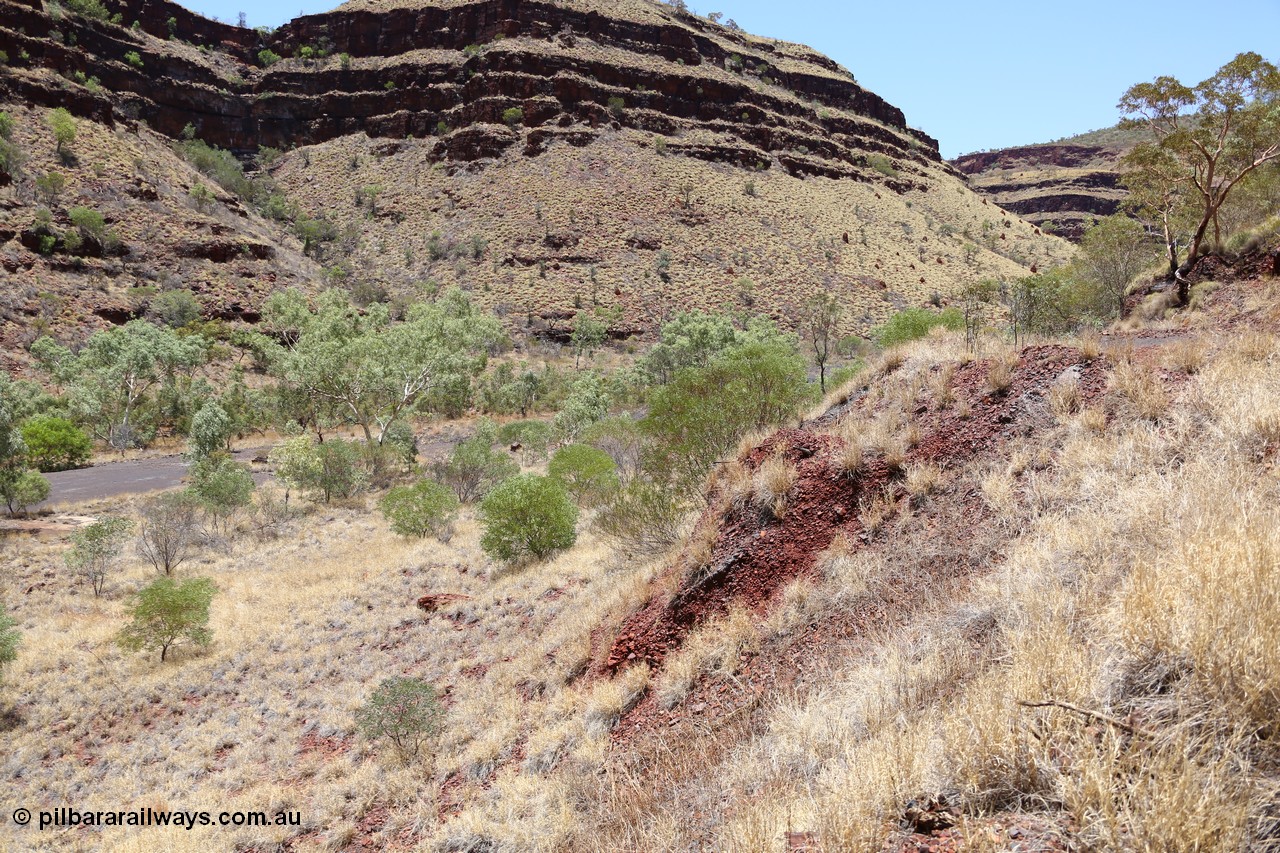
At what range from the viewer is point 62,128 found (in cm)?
4862

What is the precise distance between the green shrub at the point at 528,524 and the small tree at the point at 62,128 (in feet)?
196

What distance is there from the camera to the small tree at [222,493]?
805 inches

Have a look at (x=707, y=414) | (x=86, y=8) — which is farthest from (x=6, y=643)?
(x=86, y=8)

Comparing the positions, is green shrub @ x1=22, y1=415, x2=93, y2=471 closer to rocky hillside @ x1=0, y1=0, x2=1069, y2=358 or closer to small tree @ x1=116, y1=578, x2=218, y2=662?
rocky hillside @ x1=0, y1=0, x2=1069, y2=358

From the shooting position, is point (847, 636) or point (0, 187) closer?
point (847, 636)

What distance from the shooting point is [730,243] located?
61844mm

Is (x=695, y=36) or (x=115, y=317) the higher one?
(x=695, y=36)

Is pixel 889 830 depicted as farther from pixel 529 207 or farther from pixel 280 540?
pixel 529 207

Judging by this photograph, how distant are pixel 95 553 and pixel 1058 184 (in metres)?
159

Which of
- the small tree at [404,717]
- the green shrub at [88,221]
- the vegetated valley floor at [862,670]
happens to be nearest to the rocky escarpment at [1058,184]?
the vegetated valley floor at [862,670]

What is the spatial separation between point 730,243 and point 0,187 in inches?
2288

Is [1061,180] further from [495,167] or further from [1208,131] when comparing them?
[1208,131]

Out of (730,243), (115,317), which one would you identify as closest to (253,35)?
(115,317)

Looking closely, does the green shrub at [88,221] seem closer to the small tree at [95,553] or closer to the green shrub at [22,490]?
the green shrub at [22,490]
